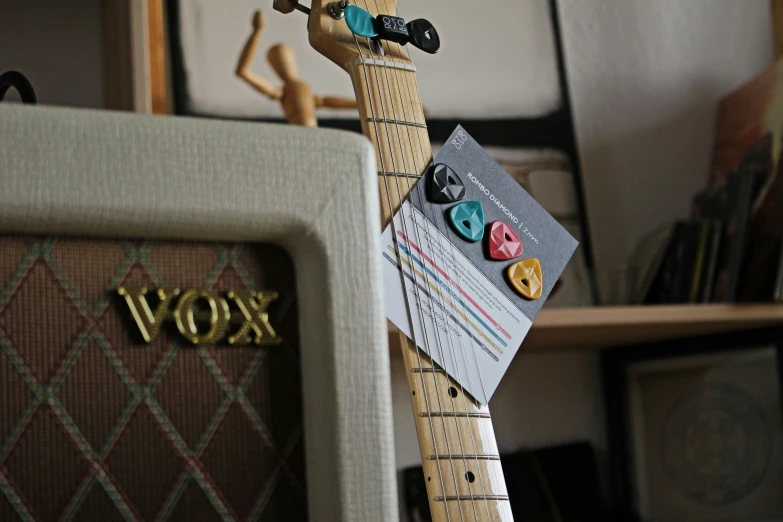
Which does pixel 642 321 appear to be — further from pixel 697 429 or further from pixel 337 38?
pixel 337 38

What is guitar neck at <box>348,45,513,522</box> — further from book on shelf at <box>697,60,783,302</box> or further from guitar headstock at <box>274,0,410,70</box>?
book on shelf at <box>697,60,783,302</box>

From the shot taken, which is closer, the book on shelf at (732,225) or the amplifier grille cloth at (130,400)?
the amplifier grille cloth at (130,400)

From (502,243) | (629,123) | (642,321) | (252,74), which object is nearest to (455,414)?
(502,243)

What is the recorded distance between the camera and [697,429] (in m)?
1.46

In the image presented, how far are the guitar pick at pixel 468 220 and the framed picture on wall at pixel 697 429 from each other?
0.89 m

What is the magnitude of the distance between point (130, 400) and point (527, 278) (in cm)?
32

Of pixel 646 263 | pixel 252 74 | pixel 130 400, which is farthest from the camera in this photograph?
pixel 646 263

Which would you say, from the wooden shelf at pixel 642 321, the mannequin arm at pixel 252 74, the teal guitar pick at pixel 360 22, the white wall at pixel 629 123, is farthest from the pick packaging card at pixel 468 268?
the white wall at pixel 629 123

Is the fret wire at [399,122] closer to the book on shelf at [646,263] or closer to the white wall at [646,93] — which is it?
the book on shelf at [646,263]

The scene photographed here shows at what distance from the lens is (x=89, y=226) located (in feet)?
1.41

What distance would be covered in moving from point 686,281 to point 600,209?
0.27 metres

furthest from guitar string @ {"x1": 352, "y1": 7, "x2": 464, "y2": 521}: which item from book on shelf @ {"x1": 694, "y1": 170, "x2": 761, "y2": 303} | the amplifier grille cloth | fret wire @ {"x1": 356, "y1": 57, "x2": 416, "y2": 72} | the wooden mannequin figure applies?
book on shelf @ {"x1": 694, "y1": 170, "x2": 761, "y2": 303}

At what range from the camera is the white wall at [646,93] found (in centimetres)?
157

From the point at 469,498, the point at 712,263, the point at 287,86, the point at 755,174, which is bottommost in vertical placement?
the point at 469,498
